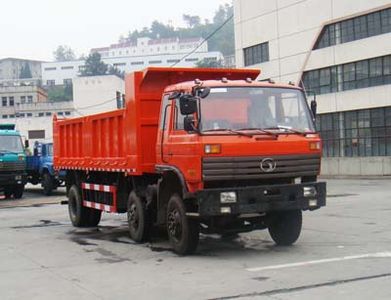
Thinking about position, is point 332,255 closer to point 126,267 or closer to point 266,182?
point 266,182

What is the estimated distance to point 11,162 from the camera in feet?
82.6

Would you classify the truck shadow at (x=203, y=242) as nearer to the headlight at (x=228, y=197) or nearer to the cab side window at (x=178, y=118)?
the headlight at (x=228, y=197)

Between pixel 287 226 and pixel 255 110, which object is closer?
pixel 255 110

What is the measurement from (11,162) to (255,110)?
17.4m

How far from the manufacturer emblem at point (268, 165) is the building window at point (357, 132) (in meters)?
29.4

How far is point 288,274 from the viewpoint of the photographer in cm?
832

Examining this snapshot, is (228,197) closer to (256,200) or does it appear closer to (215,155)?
(256,200)

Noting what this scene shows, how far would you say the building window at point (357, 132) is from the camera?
37.7 meters

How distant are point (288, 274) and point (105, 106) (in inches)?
3226

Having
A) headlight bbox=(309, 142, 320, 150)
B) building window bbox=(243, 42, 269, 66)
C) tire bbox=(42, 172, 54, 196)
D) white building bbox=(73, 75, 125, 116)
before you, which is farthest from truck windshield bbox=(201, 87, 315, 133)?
white building bbox=(73, 75, 125, 116)

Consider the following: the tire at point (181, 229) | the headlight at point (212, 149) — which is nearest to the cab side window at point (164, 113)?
the tire at point (181, 229)

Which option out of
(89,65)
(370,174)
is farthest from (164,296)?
(89,65)

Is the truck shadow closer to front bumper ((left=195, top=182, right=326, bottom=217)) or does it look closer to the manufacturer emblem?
front bumper ((left=195, top=182, right=326, bottom=217))

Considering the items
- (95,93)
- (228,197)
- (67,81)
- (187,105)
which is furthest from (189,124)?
(67,81)
